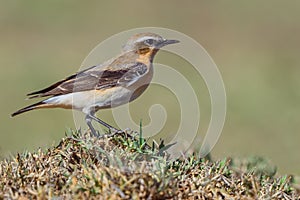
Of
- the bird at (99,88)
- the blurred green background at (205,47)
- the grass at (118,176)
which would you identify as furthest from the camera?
the blurred green background at (205,47)

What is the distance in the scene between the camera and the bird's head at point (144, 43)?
20.9 ft

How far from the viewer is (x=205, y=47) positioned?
17750 millimetres

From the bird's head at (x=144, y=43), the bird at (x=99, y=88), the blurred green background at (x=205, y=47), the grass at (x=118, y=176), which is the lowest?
the grass at (x=118, y=176)

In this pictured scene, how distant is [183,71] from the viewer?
15.3m

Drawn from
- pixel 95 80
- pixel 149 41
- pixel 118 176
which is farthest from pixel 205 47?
pixel 118 176

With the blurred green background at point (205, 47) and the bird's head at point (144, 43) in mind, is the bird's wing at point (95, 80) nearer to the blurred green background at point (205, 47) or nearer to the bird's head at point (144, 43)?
the bird's head at point (144, 43)

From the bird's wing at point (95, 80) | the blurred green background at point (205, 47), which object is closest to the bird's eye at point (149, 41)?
the bird's wing at point (95, 80)

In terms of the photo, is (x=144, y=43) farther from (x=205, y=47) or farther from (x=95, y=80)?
(x=205, y=47)

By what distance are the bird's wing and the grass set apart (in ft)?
6.07

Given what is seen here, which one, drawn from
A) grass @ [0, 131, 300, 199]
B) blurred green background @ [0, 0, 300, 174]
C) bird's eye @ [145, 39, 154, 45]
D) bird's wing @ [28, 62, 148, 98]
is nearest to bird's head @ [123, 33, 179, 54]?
bird's eye @ [145, 39, 154, 45]

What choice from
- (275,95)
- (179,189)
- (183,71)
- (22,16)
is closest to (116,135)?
(179,189)

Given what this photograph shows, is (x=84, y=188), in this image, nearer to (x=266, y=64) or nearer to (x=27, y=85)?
(x=27, y=85)

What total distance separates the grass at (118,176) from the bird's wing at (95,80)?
1.85m

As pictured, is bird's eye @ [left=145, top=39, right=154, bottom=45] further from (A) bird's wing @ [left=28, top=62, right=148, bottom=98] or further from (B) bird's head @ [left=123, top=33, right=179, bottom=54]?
(A) bird's wing @ [left=28, top=62, right=148, bottom=98]
